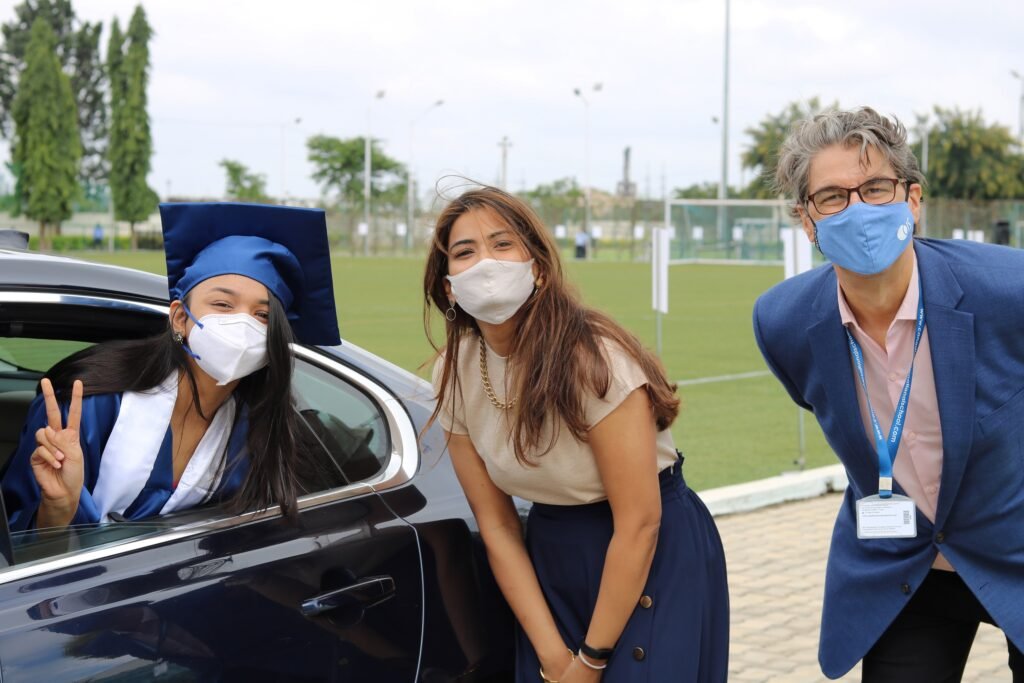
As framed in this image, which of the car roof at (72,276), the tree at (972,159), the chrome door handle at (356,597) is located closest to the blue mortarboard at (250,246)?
the car roof at (72,276)

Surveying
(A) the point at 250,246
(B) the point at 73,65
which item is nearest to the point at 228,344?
(A) the point at 250,246

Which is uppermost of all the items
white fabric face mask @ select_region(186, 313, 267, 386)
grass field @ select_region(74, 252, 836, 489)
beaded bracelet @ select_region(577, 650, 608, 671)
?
white fabric face mask @ select_region(186, 313, 267, 386)

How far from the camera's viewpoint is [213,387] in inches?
114

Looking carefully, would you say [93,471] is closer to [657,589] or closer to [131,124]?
[657,589]

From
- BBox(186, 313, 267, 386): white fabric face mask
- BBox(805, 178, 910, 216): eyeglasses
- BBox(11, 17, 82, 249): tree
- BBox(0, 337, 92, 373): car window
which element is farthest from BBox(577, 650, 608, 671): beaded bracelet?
BBox(11, 17, 82, 249): tree

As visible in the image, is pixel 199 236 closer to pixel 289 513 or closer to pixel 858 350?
pixel 289 513

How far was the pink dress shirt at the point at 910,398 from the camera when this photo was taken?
2730 millimetres

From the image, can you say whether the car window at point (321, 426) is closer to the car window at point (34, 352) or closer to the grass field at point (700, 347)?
the car window at point (34, 352)

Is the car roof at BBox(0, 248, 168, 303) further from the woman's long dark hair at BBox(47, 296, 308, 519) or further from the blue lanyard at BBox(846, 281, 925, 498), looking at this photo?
the blue lanyard at BBox(846, 281, 925, 498)

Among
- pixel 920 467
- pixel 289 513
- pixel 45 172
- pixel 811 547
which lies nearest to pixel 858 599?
pixel 920 467

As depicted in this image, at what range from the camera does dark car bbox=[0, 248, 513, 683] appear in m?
2.27

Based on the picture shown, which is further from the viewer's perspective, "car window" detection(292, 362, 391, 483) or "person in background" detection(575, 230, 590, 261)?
"person in background" detection(575, 230, 590, 261)

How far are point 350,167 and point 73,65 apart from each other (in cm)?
1978

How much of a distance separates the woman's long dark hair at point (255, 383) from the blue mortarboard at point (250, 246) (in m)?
0.06
